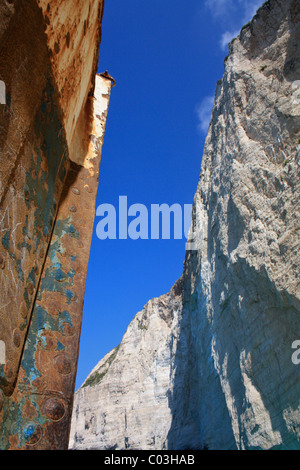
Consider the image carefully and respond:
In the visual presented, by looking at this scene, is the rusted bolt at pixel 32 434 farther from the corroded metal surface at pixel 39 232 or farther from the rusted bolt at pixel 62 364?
the rusted bolt at pixel 62 364

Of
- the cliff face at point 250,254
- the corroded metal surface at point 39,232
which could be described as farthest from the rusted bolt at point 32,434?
the cliff face at point 250,254

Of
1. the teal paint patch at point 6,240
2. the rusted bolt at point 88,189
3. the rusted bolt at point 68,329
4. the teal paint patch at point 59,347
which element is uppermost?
the rusted bolt at point 88,189

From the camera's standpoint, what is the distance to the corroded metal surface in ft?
3.68

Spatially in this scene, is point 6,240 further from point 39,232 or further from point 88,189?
point 88,189

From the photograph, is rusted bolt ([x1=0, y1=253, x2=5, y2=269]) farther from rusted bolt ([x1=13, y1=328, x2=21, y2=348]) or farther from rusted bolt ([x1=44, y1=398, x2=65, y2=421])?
rusted bolt ([x1=44, y1=398, x2=65, y2=421])

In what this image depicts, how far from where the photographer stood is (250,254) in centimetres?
1107

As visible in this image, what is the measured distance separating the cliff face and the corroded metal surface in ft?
26.6

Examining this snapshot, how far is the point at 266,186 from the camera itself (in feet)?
37.2

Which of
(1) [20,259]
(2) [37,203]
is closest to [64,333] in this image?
(1) [20,259]

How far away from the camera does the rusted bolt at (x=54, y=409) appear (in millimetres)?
1258

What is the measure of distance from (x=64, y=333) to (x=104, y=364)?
39.2 metres

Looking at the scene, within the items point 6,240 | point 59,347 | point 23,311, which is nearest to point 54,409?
point 59,347

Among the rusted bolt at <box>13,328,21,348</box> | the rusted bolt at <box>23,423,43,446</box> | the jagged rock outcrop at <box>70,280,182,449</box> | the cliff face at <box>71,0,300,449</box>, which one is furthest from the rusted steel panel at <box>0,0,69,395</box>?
the jagged rock outcrop at <box>70,280,182,449</box>
